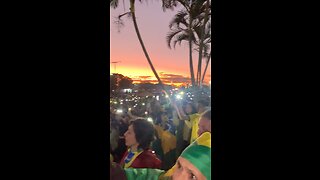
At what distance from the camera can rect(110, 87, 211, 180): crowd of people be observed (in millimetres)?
1622

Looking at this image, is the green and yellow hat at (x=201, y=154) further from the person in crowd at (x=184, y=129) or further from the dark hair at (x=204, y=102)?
the dark hair at (x=204, y=102)

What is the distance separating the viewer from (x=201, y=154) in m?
1.61

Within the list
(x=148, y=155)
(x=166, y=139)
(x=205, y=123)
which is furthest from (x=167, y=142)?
(x=205, y=123)

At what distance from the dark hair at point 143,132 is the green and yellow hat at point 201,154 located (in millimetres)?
216

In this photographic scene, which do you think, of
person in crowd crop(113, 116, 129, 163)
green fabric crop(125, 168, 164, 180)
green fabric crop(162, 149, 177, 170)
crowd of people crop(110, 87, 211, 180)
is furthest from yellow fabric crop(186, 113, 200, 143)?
person in crowd crop(113, 116, 129, 163)

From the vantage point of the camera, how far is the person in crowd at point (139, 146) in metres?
1.67

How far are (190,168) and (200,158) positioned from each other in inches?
2.9

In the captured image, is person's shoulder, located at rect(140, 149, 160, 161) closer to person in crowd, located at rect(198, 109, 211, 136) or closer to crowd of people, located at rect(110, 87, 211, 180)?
crowd of people, located at rect(110, 87, 211, 180)

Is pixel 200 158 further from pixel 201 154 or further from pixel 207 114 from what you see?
pixel 207 114
